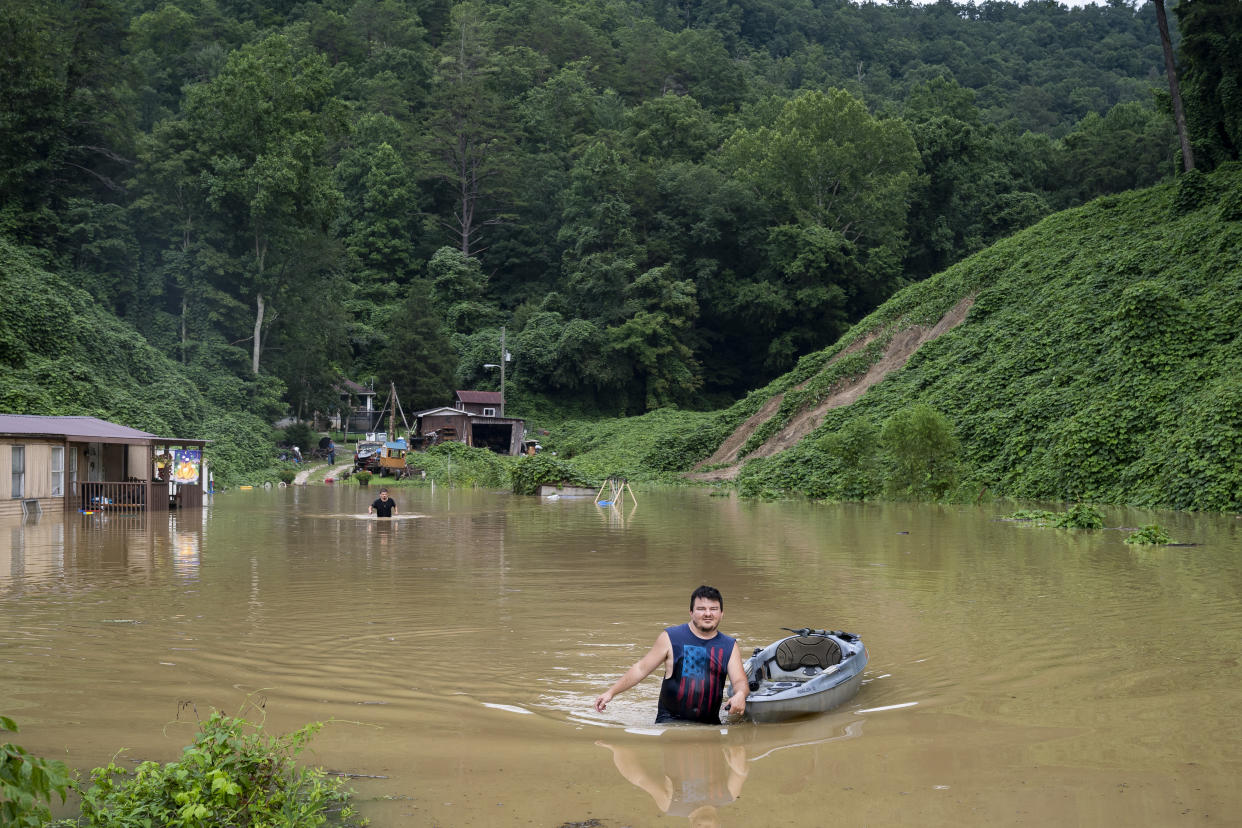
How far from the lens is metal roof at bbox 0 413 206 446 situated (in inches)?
1142

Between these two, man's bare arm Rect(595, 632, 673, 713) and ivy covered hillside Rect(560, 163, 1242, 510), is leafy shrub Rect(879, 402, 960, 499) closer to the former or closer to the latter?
ivy covered hillside Rect(560, 163, 1242, 510)

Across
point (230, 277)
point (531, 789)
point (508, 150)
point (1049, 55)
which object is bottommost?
point (531, 789)

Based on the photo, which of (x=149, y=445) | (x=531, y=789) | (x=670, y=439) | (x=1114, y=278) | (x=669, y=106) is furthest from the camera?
(x=669, y=106)

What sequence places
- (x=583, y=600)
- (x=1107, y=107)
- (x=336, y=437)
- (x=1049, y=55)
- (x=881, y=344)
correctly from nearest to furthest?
(x=583, y=600) < (x=881, y=344) < (x=336, y=437) < (x=1107, y=107) < (x=1049, y=55)

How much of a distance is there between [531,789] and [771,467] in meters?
39.3

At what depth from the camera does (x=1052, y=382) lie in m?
38.9

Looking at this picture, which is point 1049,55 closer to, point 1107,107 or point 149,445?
point 1107,107

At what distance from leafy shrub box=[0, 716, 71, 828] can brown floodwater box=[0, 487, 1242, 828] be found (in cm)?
202

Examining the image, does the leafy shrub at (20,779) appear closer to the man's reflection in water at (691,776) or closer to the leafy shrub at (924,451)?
the man's reflection in water at (691,776)

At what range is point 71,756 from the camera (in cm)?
726

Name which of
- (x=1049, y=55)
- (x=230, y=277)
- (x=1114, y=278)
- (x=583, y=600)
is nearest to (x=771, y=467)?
(x=1114, y=278)

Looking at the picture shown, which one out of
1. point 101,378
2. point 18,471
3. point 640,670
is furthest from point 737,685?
point 101,378

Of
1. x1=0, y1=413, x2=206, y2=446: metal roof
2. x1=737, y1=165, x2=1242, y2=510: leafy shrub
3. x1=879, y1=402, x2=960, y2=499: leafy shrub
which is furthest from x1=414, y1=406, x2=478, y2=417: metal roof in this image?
x1=879, y1=402, x2=960, y2=499: leafy shrub

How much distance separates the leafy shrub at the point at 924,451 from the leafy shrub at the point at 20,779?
106 ft
